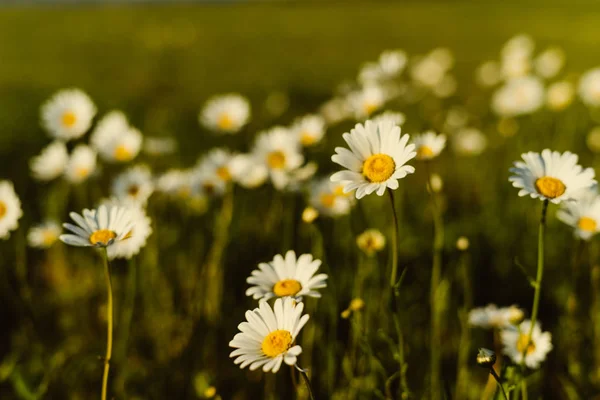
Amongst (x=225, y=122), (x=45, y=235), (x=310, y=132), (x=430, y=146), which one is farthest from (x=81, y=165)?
(x=430, y=146)

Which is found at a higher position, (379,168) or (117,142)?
(117,142)

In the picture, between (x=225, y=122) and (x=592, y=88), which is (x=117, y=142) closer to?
(x=225, y=122)

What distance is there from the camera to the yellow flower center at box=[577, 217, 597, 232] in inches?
65.4

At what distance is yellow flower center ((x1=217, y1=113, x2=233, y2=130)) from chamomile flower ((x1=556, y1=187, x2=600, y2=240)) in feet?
5.01

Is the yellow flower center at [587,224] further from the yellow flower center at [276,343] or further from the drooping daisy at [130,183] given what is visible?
the drooping daisy at [130,183]

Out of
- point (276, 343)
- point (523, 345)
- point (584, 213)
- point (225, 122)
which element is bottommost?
point (523, 345)

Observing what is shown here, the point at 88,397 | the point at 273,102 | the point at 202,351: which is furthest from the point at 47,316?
the point at 273,102

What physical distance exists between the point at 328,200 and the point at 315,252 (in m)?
0.22

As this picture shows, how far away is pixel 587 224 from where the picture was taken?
66.8 inches

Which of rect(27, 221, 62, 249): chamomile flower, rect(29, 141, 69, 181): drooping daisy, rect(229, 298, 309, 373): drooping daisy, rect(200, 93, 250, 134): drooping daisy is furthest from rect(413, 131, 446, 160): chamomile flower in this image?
rect(27, 221, 62, 249): chamomile flower

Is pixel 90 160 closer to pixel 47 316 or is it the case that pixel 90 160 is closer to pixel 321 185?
pixel 47 316

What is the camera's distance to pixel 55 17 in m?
11.8

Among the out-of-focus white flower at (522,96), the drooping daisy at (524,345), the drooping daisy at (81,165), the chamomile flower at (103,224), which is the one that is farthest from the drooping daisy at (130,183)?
the out-of-focus white flower at (522,96)

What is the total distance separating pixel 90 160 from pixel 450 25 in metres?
10.2
